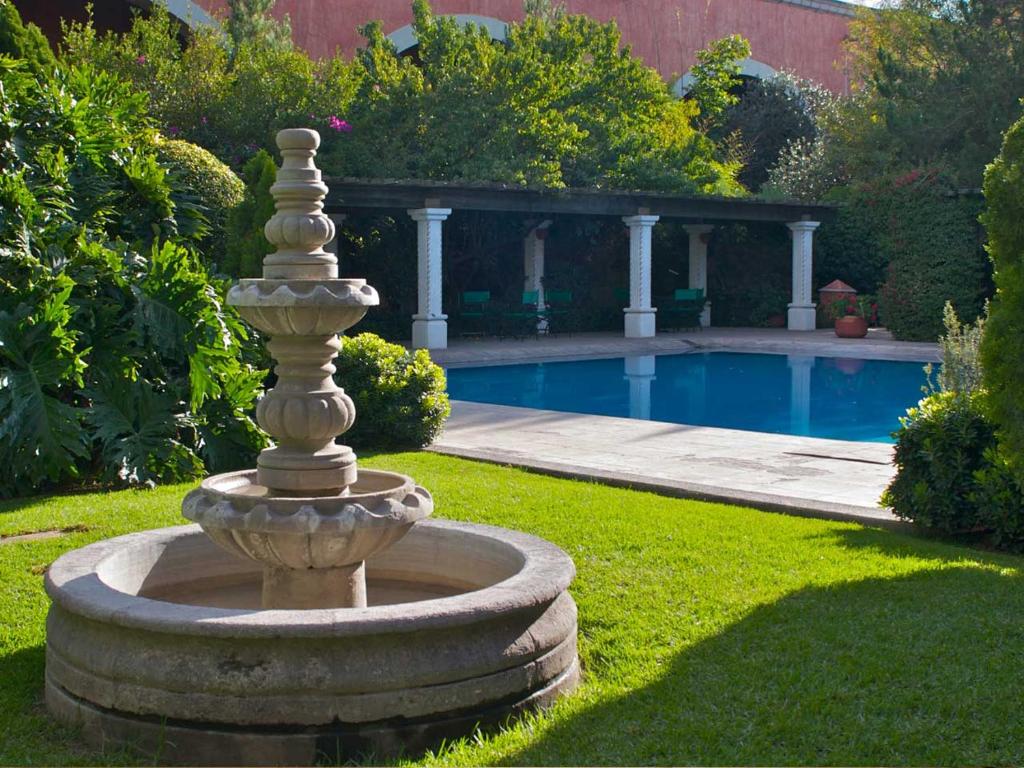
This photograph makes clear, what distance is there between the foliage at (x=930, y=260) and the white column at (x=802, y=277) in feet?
5.65

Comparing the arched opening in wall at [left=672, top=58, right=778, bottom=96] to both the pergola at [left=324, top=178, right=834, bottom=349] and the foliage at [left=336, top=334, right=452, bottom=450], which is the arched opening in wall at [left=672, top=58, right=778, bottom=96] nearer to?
the pergola at [left=324, top=178, right=834, bottom=349]

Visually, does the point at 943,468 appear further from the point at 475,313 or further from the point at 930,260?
the point at 930,260

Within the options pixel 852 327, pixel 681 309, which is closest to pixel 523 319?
pixel 681 309

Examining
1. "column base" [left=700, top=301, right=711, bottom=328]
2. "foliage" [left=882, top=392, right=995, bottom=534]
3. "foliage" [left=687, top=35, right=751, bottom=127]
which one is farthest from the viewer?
"foliage" [left=687, top=35, right=751, bottom=127]

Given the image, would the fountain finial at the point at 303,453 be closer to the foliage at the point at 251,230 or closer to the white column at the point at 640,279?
the foliage at the point at 251,230

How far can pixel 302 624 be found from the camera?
392cm

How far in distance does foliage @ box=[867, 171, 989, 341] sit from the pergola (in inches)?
80.3

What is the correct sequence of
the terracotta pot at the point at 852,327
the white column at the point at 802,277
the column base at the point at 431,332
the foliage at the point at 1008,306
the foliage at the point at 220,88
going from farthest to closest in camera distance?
the white column at the point at 802,277
the terracotta pot at the point at 852,327
the foliage at the point at 220,88
the column base at the point at 431,332
the foliage at the point at 1008,306

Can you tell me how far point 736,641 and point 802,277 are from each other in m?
23.0

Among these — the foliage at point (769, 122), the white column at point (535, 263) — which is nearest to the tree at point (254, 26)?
the white column at point (535, 263)

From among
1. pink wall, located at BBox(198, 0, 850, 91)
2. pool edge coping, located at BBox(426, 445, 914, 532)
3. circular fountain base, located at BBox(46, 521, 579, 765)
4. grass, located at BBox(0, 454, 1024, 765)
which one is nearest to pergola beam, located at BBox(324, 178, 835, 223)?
pink wall, located at BBox(198, 0, 850, 91)

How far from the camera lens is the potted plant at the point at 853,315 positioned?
2506cm

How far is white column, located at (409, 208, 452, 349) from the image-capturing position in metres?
21.5

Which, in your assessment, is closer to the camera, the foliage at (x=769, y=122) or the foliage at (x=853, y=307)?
the foliage at (x=853, y=307)
